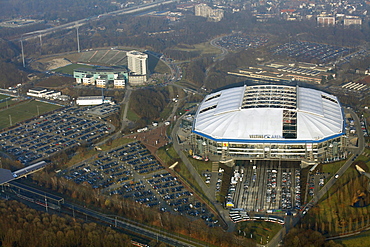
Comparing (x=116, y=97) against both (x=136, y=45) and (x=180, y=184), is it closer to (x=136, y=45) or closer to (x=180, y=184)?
(x=180, y=184)

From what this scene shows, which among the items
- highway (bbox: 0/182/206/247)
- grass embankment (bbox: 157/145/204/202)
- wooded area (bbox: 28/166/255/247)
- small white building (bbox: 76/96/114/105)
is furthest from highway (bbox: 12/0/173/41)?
highway (bbox: 0/182/206/247)

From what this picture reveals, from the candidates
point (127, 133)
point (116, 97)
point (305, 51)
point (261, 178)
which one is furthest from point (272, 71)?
point (261, 178)

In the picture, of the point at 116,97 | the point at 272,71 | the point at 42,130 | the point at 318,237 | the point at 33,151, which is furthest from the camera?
the point at 272,71

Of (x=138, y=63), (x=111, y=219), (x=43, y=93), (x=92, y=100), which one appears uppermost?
(x=138, y=63)

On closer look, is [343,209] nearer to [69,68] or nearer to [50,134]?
[50,134]

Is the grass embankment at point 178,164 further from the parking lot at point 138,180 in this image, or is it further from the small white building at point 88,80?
the small white building at point 88,80

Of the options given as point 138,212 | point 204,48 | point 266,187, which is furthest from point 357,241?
point 204,48
